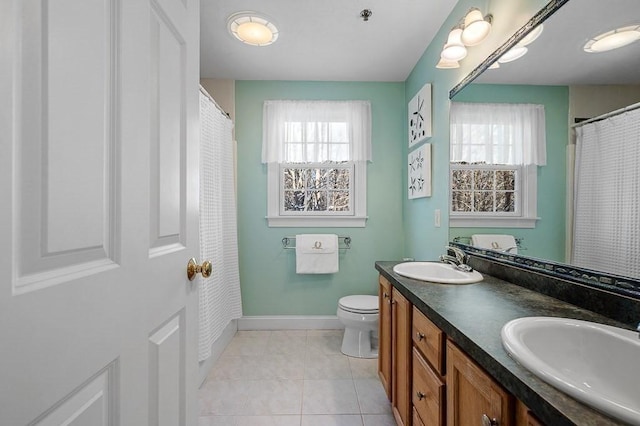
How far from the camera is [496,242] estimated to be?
1423mm

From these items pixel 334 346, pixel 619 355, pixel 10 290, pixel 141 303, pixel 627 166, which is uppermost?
pixel 627 166

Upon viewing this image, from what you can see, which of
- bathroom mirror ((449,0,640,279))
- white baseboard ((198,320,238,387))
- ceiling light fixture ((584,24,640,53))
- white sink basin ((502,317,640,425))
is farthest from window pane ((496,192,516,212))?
white baseboard ((198,320,238,387))

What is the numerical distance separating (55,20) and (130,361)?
24.6 inches

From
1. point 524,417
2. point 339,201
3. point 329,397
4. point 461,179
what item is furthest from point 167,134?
point 339,201

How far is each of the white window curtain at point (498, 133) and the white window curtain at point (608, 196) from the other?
0.63 feet

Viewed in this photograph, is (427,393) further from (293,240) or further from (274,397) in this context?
(293,240)

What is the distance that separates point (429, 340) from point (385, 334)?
67 centimetres

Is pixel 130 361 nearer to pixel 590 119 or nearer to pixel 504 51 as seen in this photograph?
pixel 590 119

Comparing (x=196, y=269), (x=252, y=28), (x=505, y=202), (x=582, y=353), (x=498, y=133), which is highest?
(x=252, y=28)

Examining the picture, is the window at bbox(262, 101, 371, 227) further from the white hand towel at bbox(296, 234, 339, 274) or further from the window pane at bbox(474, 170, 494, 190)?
the window pane at bbox(474, 170, 494, 190)

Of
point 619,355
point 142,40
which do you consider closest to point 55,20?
point 142,40

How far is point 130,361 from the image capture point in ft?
1.92

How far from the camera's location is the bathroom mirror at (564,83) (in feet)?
2.92

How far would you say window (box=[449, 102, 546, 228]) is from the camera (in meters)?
1.23
